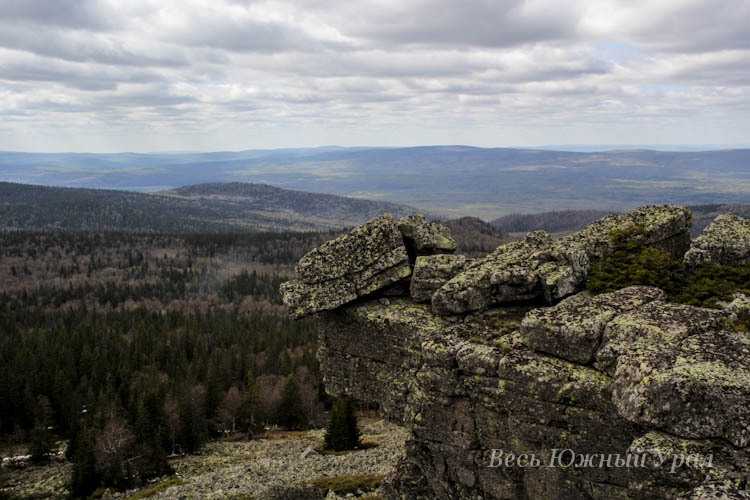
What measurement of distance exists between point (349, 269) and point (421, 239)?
4.71 meters

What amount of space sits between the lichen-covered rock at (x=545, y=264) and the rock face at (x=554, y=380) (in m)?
0.07

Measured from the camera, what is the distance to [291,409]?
9081cm

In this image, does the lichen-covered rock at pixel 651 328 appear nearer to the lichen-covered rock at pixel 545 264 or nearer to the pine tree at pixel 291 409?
the lichen-covered rock at pixel 545 264

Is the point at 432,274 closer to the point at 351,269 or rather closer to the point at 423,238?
the point at 423,238

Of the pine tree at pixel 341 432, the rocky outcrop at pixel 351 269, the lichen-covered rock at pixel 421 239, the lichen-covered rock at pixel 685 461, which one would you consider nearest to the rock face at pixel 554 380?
the lichen-covered rock at pixel 685 461

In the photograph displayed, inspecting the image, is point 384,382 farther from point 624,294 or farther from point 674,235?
point 674,235

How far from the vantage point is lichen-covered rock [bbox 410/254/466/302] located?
2492 centimetres

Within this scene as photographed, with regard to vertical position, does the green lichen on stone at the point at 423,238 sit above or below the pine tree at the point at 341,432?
above

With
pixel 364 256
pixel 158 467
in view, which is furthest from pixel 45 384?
pixel 364 256

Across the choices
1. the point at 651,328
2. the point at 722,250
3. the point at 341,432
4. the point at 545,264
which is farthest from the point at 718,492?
the point at 341,432

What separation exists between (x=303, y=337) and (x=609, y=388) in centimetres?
11563

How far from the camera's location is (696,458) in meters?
13.3

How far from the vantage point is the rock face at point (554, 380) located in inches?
531

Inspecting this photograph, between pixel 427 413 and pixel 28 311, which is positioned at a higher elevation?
pixel 427 413
